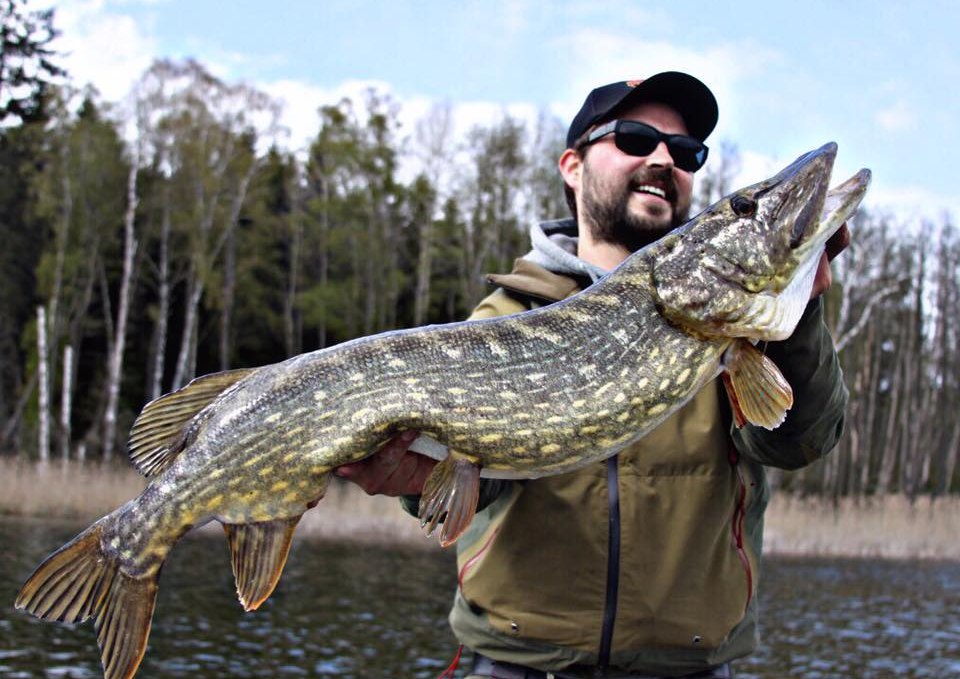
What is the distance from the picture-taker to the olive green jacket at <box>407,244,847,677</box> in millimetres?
2176

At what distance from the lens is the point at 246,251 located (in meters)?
25.9

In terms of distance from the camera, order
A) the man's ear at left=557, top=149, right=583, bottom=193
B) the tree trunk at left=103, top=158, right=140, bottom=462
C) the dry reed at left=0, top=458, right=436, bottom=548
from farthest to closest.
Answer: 1. the tree trunk at left=103, top=158, right=140, bottom=462
2. the dry reed at left=0, top=458, right=436, bottom=548
3. the man's ear at left=557, top=149, right=583, bottom=193

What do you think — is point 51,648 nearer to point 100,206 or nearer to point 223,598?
point 223,598

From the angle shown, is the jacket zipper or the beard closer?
the jacket zipper

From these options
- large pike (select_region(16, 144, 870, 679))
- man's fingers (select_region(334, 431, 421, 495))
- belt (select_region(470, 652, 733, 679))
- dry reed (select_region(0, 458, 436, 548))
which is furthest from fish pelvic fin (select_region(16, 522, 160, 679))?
dry reed (select_region(0, 458, 436, 548))

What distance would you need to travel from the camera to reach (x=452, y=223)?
27500mm

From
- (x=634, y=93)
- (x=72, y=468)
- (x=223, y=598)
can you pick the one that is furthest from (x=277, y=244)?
(x=634, y=93)

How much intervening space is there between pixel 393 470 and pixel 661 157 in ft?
3.68

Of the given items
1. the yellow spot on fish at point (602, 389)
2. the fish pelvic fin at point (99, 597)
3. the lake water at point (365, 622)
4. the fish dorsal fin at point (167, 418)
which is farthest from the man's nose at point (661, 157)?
the lake water at point (365, 622)

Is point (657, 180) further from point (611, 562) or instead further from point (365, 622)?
point (365, 622)

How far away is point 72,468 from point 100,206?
9.14 m

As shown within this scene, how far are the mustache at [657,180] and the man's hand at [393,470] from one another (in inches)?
37.6

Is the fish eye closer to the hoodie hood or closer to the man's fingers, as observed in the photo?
the hoodie hood

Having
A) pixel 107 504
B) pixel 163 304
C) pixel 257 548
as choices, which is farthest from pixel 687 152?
pixel 163 304
